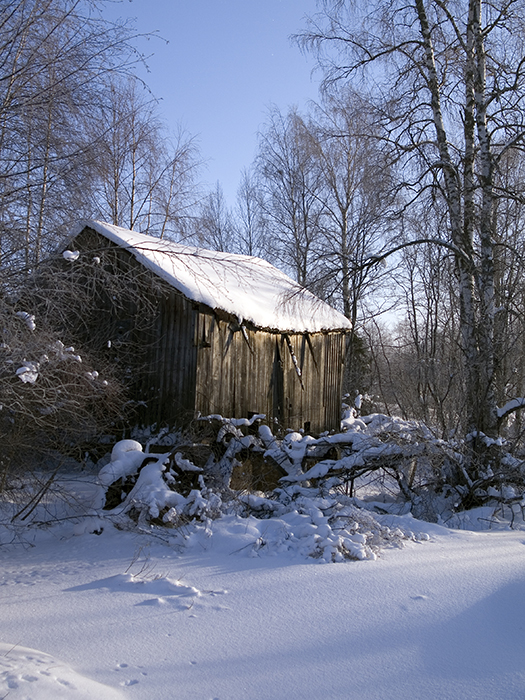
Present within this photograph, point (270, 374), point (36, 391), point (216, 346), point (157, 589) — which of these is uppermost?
point (216, 346)

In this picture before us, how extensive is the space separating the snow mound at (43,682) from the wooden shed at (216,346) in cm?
670

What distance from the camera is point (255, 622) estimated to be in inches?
167

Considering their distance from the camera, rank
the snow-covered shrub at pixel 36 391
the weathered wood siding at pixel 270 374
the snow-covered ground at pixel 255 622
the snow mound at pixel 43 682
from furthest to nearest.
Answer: the weathered wood siding at pixel 270 374, the snow-covered shrub at pixel 36 391, the snow-covered ground at pixel 255 622, the snow mound at pixel 43 682

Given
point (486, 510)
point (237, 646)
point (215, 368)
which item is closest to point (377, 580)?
point (237, 646)

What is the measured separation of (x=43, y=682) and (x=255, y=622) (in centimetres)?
160

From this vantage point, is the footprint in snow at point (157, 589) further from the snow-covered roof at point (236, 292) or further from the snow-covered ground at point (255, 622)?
the snow-covered roof at point (236, 292)

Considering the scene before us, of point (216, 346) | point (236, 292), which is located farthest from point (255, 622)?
point (236, 292)

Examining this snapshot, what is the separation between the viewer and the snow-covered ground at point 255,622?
11.0ft

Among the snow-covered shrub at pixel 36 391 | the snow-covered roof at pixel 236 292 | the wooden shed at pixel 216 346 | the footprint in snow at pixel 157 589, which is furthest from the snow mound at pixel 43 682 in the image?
the wooden shed at pixel 216 346

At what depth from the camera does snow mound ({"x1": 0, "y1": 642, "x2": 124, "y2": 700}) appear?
3016 millimetres

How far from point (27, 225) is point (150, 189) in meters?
18.1

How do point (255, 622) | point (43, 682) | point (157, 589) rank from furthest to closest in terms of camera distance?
point (157, 589) < point (255, 622) < point (43, 682)

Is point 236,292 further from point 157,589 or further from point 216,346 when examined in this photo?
point 157,589

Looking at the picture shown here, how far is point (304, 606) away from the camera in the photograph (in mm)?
4547
